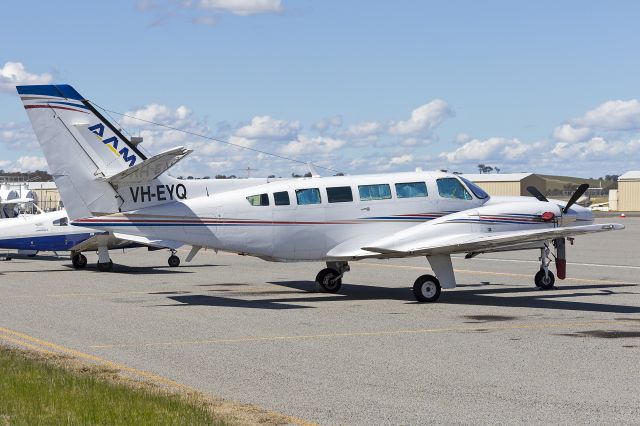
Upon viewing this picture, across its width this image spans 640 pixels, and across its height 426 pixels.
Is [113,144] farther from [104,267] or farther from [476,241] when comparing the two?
[104,267]

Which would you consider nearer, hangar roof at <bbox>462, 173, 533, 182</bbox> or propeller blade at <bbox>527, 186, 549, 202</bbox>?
propeller blade at <bbox>527, 186, 549, 202</bbox>

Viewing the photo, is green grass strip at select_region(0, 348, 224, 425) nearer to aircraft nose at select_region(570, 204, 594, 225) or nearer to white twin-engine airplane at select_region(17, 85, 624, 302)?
white twin-engine airplane at select_region(17, 85, 624, 302)

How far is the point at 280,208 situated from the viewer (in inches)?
887

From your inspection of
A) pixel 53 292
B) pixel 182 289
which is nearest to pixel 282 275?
pixel 182 289

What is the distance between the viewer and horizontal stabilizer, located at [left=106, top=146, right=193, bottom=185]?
20.9 metres

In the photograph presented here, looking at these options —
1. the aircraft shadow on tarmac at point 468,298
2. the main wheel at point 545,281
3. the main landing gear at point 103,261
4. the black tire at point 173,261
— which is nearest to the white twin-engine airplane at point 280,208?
the aircraft shadow on tarmac at point 468,298

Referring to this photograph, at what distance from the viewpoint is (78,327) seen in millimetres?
17969

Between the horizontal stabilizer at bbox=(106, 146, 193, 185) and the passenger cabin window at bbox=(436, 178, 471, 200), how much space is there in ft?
22.6

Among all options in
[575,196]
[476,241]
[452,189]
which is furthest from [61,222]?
[575,196]

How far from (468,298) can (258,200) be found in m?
5.85

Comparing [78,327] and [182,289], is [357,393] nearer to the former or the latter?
[78,327]

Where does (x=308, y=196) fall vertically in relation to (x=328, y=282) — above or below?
above

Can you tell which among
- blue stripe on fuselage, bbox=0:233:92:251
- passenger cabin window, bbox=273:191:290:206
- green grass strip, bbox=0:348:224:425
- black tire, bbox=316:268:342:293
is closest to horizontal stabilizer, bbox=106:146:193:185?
passenger cabin window, bbox=273:191:290:206

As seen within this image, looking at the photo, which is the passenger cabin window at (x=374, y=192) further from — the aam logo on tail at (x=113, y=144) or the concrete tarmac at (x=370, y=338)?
the aam logo on tail at (x=113, y=144)
